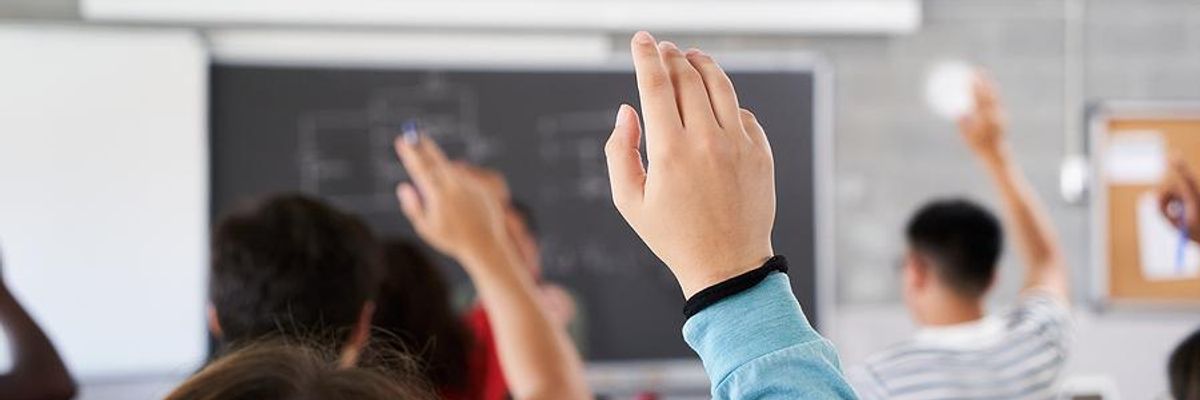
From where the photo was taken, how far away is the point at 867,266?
4.11 meters

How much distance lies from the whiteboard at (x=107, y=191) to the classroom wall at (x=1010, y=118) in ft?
5.21

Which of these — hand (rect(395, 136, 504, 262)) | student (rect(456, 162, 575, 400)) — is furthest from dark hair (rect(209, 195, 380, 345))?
student (rect(456, 162, 575, 400))

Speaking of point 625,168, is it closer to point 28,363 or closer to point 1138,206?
point 28,363

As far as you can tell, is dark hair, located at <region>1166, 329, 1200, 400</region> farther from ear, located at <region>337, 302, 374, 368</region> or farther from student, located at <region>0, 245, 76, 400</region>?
student, located at <region>0, 245, 76, 400</region>

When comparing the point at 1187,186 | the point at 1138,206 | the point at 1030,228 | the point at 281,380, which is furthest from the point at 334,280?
the point at 1138,206

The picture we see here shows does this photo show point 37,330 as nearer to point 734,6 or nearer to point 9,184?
point 9,184

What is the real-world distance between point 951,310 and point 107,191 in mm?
2278

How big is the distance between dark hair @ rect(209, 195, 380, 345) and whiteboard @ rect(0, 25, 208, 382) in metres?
1.90

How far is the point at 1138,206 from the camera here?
4.11 m

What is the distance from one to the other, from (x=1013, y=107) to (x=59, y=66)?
293cm

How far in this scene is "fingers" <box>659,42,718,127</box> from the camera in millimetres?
741

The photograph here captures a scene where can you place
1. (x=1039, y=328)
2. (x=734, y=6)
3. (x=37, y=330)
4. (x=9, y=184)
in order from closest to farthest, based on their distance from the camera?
(x=37, y=330)
(x=1039, y=328)
(x=9, y=184)
(x=734, y=6)

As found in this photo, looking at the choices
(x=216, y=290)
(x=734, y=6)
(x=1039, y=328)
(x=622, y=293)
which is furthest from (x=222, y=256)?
(x=734, y=6)

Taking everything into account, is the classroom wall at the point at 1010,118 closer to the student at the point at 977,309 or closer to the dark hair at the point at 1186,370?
the student at the point at 977,309
